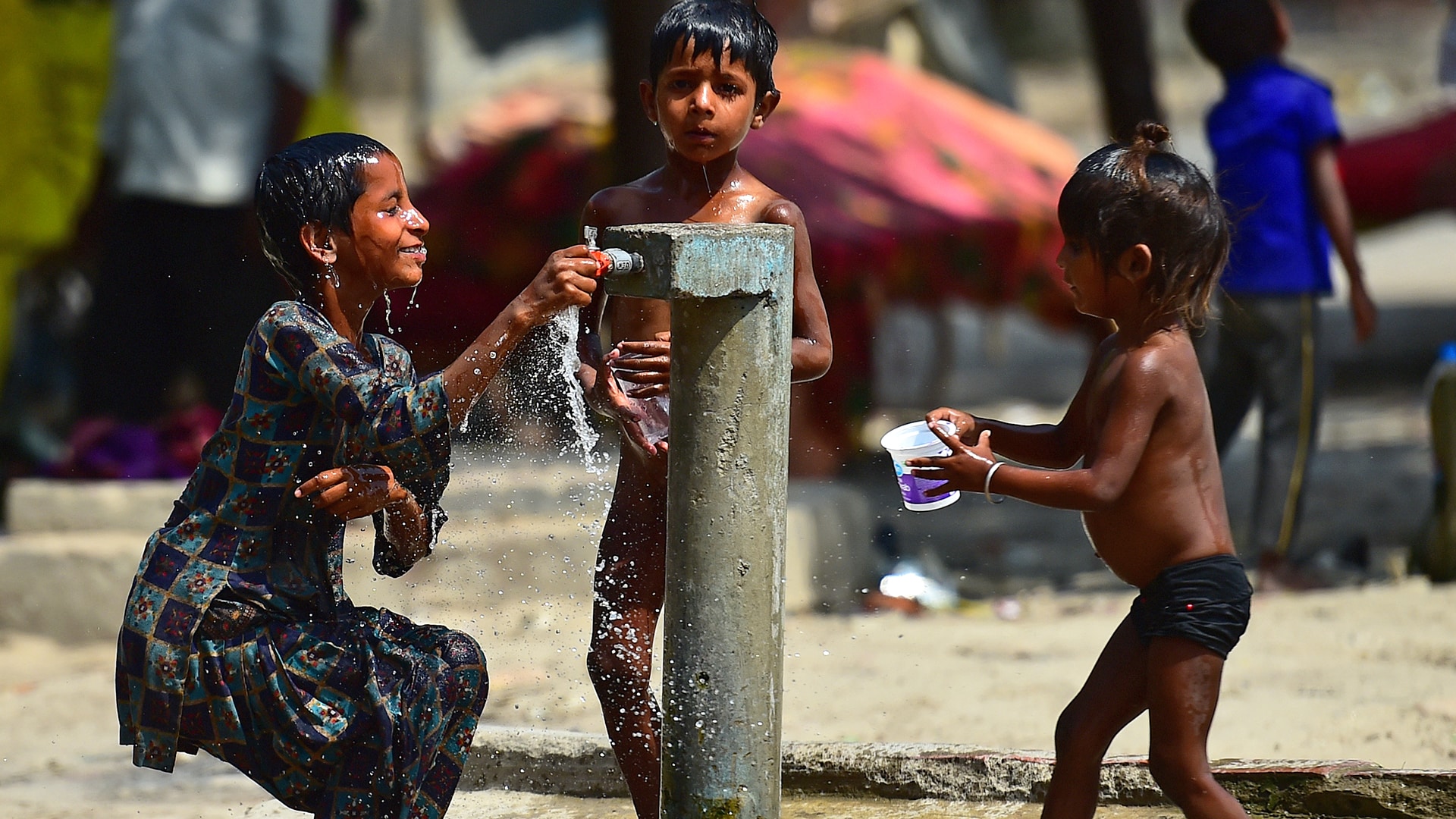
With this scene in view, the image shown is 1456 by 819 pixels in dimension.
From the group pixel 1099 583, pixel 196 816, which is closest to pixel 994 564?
pixel 1099 583

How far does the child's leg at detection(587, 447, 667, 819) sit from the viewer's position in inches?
117

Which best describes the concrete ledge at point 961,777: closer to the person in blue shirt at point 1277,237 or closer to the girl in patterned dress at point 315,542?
the girl in patterned dress at point 315,542

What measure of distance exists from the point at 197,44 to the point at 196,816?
364 cm

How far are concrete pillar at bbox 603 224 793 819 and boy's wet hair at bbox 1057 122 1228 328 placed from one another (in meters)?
0.50

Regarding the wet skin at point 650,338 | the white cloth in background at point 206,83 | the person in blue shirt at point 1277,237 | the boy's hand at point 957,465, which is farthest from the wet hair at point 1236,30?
the boy's hand at point 957,465

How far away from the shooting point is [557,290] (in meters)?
2.43

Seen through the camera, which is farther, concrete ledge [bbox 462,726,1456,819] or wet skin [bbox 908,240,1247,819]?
concrete ledge [bbox 462,726,1456,819]

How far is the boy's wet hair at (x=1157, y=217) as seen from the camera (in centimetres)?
261

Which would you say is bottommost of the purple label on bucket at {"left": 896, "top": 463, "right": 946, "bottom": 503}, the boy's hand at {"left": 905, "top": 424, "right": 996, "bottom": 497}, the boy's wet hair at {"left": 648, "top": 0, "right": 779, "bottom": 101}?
the purple label on bucket at {"left": 896, "top": 463, "right": 946, "bottom": 503}

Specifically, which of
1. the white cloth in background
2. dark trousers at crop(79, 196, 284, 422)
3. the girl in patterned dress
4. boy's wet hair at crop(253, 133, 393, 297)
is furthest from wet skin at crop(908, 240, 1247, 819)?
the white cloth in background

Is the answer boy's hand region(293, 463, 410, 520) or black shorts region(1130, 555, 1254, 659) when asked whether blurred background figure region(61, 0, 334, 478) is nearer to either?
boy's hand region(293, 463, 410, 520)

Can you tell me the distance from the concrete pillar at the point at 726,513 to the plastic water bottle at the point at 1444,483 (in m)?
3.55

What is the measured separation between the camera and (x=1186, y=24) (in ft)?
18.5

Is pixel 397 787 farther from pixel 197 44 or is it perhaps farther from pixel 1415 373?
pixel 1415 373
